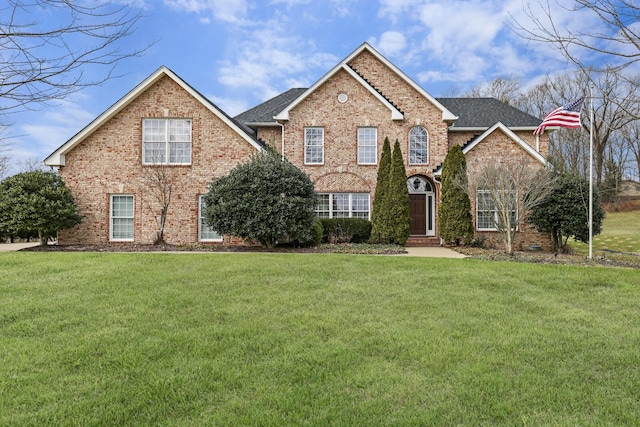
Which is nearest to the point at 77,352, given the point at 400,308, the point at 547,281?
the point at 400,308

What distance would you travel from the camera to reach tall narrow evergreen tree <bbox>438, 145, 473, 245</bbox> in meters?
15.4

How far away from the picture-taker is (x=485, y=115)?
67.1ft

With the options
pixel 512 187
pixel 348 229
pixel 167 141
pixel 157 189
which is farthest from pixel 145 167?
pixel 512 187

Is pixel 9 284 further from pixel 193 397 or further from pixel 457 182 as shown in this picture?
pixel 457 182

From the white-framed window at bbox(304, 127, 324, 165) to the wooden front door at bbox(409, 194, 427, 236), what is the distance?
4.80 m

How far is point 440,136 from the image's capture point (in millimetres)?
17969

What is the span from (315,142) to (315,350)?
579 inches

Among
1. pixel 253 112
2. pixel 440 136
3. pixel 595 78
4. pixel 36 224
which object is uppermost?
pixel 253 112

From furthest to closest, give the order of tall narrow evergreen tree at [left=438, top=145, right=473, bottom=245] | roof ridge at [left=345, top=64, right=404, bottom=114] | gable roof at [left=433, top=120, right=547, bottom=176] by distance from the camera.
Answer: roof ridge at [left=345, top=64, right=404, bottom=114]
gable roof at [left=433, top=120, right=547, bottom=176]
tall narrow evergreen tree at [left=438, top=145, right=473, bottom=245]

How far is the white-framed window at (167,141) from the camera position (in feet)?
53.7

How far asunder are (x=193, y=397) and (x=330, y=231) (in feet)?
43.8

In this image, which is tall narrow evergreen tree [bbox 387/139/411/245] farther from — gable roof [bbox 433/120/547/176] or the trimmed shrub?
gable roof [bbox 433/120/547/176]

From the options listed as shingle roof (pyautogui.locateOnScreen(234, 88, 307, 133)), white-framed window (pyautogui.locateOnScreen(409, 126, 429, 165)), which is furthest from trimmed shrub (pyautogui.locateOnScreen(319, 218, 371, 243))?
shingle roof (pyautogui.locateOnScreen(234, 88, 307, 133))

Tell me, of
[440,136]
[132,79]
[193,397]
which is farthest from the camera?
[440,136]
